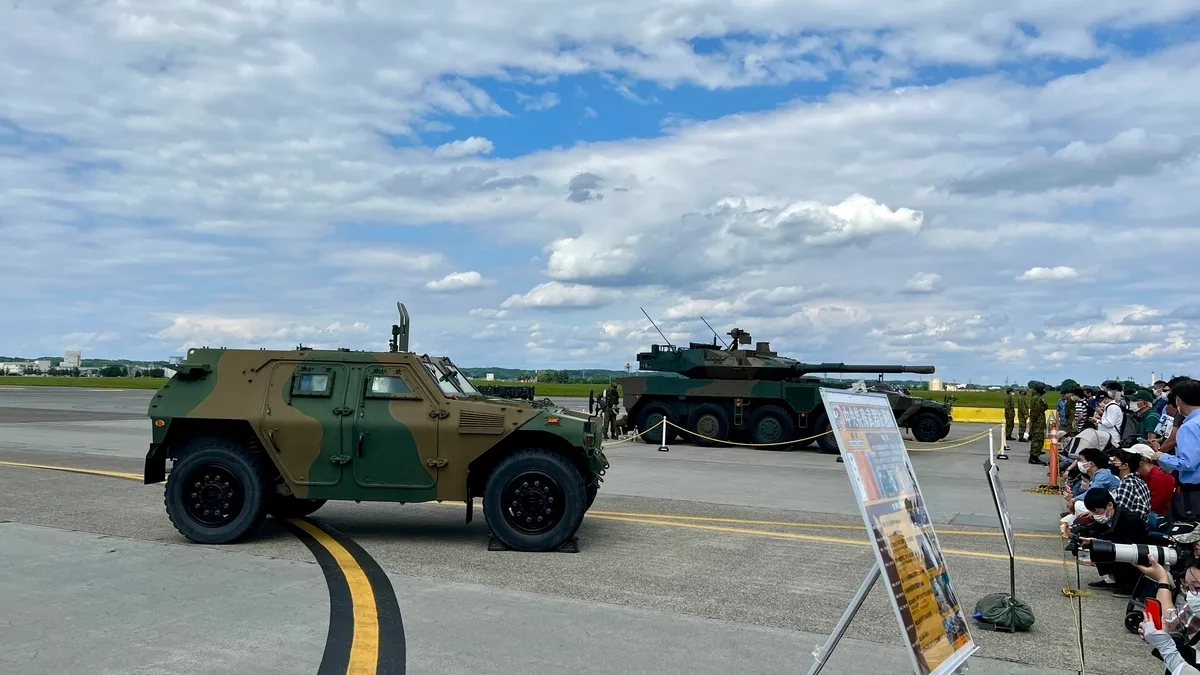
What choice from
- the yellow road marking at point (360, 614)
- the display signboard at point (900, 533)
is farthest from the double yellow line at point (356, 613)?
the display signboard at point (900, 533)

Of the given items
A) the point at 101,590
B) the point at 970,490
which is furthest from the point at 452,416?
the point at 970,490

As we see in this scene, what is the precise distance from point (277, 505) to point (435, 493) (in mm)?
2195

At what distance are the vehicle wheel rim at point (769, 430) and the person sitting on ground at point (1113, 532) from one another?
14.9 meters

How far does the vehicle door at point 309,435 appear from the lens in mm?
8781

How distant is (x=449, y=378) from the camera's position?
9.63 metres

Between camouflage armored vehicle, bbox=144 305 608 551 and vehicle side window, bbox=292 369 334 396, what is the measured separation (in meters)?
0.01

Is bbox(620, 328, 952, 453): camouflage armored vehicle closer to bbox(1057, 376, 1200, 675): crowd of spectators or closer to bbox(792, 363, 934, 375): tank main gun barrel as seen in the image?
bbox(792, 363, 934, 375): tank main gun barrel

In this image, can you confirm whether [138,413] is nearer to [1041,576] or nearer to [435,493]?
[435,493]

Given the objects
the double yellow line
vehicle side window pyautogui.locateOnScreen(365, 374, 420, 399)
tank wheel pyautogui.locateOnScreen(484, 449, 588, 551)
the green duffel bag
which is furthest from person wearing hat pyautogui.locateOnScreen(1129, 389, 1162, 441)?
the double yellow line

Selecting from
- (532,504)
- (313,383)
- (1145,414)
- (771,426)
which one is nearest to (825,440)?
(771,426)

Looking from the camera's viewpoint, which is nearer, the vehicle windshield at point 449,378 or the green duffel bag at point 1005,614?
the green duffel bag at point 1005,614

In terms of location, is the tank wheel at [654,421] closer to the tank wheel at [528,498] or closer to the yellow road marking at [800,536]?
the yellow road marking at [800,536]

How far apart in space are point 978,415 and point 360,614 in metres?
34.4

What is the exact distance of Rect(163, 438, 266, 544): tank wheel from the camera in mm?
8633
